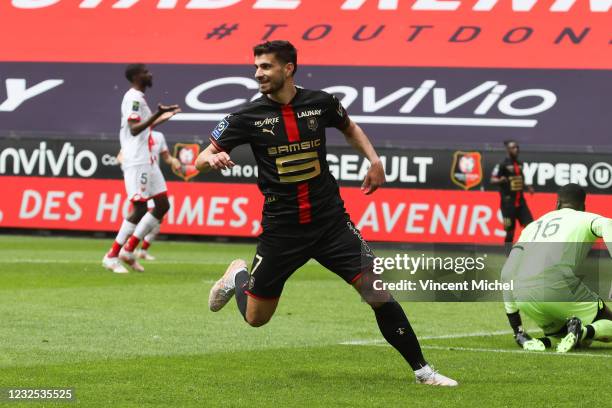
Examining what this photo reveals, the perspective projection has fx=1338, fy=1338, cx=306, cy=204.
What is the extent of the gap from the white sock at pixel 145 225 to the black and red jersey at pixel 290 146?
→ 30.2 ft

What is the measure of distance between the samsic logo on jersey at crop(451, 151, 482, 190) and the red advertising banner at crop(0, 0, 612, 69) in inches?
122

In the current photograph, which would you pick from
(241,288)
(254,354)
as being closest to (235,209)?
(254,354)

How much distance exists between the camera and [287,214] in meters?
Answer: 8.40

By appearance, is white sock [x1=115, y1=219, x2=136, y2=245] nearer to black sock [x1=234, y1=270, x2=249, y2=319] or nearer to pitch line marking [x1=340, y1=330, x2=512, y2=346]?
pitch line marking [x1=340, y1=330, x2=512, y2=346]

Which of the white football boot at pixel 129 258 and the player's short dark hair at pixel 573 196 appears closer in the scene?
the player's short dark hair at pixel 573 196

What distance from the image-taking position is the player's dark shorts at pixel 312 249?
329 inches

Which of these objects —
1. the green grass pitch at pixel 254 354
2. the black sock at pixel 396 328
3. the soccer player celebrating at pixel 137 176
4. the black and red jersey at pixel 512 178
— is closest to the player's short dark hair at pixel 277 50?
the black sock at pixel 396 328

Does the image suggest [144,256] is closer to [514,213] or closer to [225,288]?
[514,213]

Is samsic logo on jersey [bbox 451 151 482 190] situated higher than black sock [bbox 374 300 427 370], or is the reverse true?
black sock [bbox 374 300 427 370]

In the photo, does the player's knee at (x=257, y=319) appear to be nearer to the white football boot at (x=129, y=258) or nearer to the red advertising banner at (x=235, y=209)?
the white football boot at (x=129, y=258)

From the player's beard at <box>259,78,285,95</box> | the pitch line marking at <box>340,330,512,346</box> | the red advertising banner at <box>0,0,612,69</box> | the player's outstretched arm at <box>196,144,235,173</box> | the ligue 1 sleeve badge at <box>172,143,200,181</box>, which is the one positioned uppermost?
the player's beard at <box>259,78,285,95</box>

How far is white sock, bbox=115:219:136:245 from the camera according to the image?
56.2ft

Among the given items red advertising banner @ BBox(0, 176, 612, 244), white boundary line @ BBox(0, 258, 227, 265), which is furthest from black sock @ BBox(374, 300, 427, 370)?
red advertising banner @ BBox(0, 176, 612, 244)

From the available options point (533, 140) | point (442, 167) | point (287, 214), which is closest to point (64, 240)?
point (442, 167)
